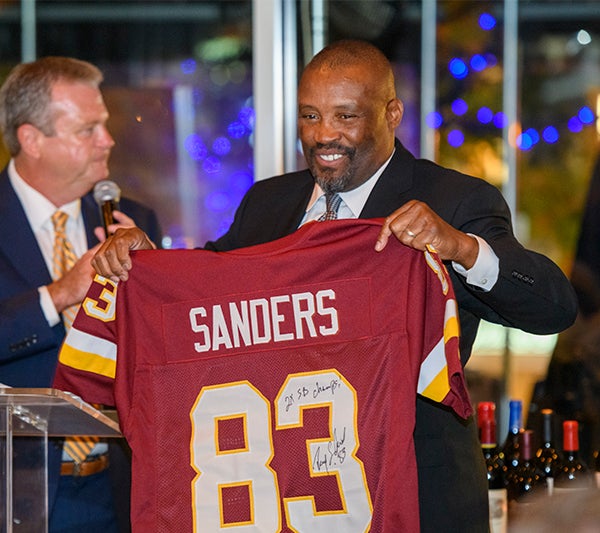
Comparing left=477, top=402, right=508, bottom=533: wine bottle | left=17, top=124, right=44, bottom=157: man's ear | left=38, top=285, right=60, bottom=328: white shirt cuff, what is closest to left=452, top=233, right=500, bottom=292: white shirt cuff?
left=477, top=402, right=508, bottom=533: wine bottle

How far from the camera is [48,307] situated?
319 centimetres

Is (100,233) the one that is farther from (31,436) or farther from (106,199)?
(31,436)

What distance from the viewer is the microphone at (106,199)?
340 centimetres

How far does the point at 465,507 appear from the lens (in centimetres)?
269

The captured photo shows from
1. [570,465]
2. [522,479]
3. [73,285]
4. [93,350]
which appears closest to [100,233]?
[73,285]

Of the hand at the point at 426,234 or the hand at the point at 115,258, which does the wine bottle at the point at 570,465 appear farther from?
the hand at the point at 115,258

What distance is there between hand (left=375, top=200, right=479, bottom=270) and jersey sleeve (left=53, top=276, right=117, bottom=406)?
0.72 metres

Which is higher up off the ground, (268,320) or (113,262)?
(113,262)

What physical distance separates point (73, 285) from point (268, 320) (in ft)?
2.56

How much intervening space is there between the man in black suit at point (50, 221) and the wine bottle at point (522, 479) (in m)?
1.20

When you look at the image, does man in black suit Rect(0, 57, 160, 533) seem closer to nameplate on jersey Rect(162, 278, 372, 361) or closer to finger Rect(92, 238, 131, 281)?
finger Rect(92, 238, 131, 281)

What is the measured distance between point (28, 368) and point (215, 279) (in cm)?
93

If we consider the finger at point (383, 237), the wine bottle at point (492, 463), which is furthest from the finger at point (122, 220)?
the wine bottle at point (492, 463)

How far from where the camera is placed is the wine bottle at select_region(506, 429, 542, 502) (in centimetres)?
341
